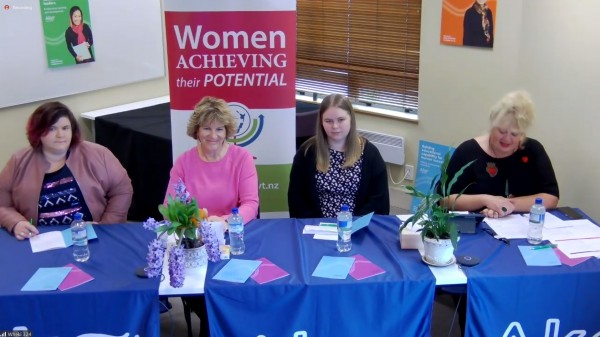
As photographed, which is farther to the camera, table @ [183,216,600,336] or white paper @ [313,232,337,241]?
white paper @ [313,232,337,241]

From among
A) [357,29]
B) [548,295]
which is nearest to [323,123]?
[548,295]

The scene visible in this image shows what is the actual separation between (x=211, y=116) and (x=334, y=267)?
987 millimetres

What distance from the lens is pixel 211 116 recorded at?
3.07 m

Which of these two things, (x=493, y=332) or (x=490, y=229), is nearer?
(x=493, y=332)

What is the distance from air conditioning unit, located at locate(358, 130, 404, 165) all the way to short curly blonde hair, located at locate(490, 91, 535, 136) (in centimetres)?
181

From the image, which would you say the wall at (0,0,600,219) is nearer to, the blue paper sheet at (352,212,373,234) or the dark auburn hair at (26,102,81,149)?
the blue paper sheet at (352,212,373,234)

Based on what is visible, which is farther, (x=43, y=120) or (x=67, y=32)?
(x=67, y=32)

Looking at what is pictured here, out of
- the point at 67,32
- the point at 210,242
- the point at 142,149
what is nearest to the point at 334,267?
the point at 210,242

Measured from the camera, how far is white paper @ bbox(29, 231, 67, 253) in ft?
9.12

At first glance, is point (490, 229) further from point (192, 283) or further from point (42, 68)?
point (42, 68)

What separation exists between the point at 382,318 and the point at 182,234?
2.74ft

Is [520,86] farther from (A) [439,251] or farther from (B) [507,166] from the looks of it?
(A) [439,251]

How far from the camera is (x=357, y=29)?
17.2 ft

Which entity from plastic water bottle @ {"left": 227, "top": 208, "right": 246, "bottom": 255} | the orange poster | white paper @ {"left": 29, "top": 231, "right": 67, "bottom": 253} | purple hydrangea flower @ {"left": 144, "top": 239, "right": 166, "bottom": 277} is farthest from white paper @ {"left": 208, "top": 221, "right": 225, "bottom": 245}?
the orange poster
